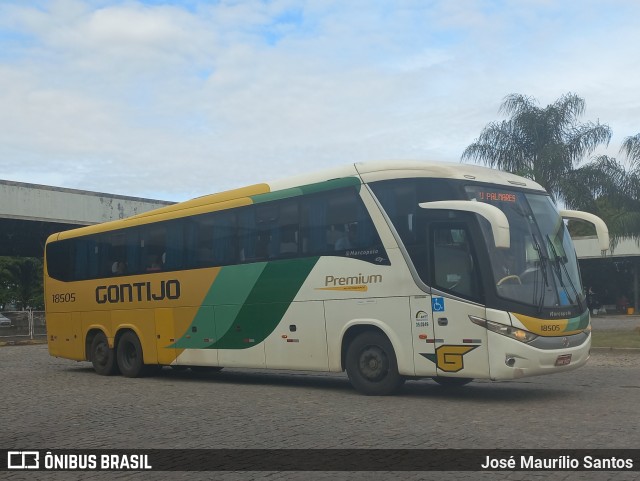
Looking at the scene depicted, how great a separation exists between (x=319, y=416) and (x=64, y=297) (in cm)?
1174

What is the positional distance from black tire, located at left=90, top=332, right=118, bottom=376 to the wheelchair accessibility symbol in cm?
952

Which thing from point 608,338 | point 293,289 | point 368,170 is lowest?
point 608,338

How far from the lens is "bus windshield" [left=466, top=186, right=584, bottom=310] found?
11.6m

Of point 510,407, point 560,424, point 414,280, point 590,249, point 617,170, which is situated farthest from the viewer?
point 590,249

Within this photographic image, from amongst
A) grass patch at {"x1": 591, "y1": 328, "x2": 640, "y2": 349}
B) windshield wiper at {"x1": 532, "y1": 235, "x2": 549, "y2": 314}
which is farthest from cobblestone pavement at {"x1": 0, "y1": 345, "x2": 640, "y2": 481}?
grass patch at {"x1": 591, "y1": 328, "x2": 640, "y2": 349}

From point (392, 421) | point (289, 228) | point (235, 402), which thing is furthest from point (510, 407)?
point (289, 228)

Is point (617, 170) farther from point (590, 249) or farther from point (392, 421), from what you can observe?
point (392, 421)

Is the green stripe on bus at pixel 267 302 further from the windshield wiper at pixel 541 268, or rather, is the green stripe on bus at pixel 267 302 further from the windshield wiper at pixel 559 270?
the windshield wiper at pixel 559 270

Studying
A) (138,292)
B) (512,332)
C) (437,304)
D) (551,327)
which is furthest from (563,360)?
(138,292)

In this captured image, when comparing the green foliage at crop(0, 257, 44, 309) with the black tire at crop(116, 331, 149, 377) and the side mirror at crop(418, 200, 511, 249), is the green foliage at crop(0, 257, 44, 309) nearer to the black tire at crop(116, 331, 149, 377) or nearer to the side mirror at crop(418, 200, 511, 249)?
the black tire at crop(116, 331, 149, 377)

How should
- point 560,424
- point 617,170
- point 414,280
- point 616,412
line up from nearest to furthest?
1. point 560,424
2. point 616,412
3. point 414,280
4. point 617,170

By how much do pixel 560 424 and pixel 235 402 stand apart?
5183 millimetres

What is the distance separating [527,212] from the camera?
1248cm

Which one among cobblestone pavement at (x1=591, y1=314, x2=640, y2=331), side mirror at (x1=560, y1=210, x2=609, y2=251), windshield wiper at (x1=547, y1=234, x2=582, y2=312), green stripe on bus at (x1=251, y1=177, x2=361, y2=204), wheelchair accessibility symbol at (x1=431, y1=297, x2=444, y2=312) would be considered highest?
green stripe on bus at (x1=251, y1=177, x2=361, y2=204)
